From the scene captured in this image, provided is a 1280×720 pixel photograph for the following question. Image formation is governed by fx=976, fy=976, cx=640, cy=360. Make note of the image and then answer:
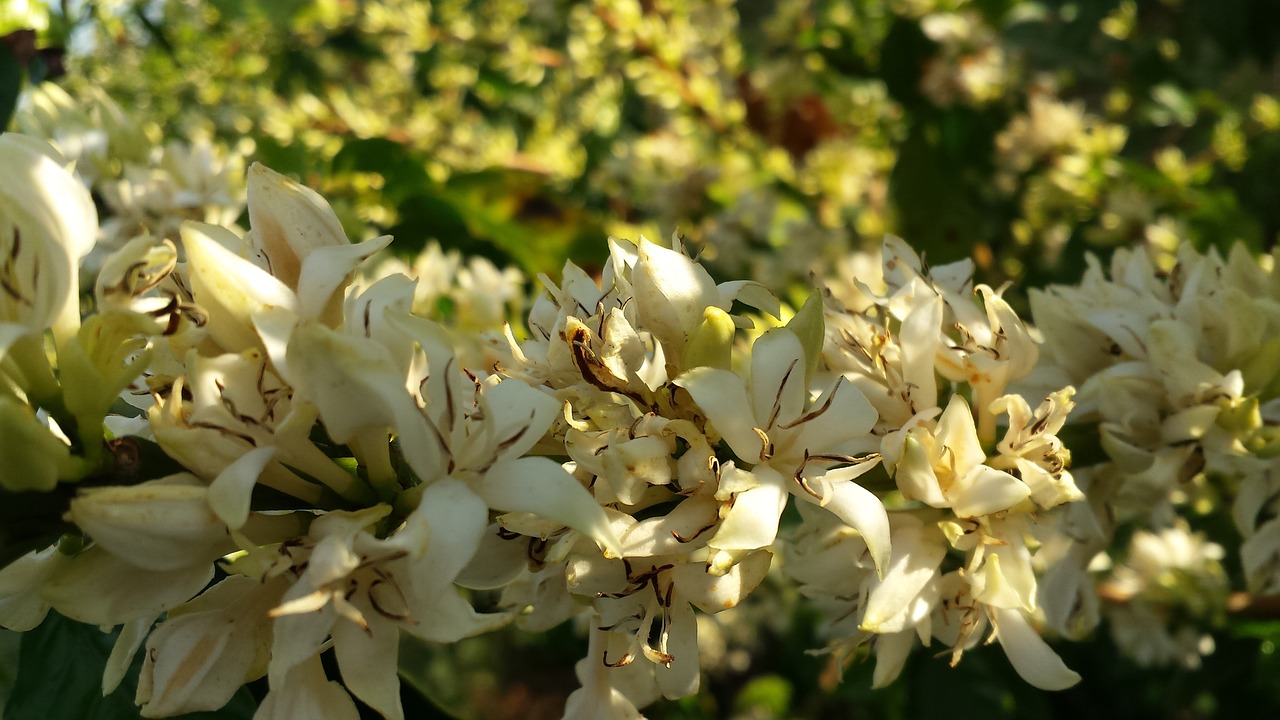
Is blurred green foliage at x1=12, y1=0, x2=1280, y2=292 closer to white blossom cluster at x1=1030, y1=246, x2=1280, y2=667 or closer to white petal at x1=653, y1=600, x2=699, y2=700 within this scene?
white blossom cluster at x1=1030, y1=246, x2=1280, y2=667

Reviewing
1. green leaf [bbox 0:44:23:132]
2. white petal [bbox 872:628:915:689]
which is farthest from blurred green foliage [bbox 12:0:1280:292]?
white petal [bbox 872:628:915:689]

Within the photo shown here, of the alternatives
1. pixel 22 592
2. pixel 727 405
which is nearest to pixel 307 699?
pixel 22 592

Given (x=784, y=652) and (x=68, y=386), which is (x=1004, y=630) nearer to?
(x=68, y=386)

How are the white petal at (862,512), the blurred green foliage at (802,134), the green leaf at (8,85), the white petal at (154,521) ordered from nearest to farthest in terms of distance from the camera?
the white petal at (154,521) → the white petal at (862,512) → the green leaf at (8,85) → the blurred green foliage at (802,134)

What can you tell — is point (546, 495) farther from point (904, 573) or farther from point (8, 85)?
point (8, 85)

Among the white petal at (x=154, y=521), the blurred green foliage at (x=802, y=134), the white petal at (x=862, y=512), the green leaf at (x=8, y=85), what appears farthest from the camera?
the blurred green foliage at (x=802, y=134)

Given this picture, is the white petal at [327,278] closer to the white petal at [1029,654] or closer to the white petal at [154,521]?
the white petal at [154,521]

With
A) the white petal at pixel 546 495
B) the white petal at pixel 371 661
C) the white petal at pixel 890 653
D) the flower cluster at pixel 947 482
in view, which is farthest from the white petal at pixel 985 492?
the white petal at pixel 371 661
